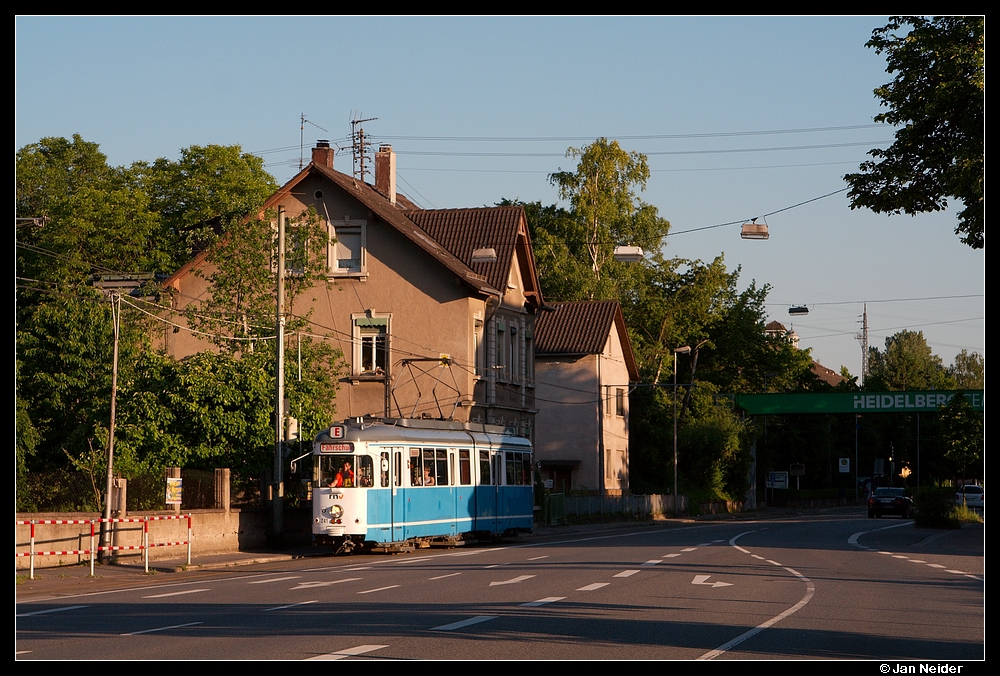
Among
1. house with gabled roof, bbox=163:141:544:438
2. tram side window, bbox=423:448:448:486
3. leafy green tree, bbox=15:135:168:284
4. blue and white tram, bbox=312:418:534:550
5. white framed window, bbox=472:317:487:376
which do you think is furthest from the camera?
white framed window, bbox=472:317:487:376

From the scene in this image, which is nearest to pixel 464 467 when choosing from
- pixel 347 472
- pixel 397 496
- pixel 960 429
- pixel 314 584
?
pixel 397 496

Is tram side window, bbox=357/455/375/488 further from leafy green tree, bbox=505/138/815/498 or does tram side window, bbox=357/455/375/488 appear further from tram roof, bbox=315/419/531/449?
leafy green tree, bbox=505/138/815/498

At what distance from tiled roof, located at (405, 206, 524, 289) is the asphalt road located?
67.9 feet

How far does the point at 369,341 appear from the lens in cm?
4700

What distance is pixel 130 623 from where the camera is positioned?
15.1 m

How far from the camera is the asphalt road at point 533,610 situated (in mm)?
12562

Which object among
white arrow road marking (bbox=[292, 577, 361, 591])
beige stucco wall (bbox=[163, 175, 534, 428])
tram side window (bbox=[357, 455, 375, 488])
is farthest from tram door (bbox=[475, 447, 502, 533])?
white arrow road marking (bbox=[292, 577, 361, 591])

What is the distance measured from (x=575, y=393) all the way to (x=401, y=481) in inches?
1225

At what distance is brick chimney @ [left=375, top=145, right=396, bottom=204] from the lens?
55094 mm

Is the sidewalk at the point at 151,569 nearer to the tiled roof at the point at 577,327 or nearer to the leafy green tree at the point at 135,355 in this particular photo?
the leafy green tree at the point at 135,355

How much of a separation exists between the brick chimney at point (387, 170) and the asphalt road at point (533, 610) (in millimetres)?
27629

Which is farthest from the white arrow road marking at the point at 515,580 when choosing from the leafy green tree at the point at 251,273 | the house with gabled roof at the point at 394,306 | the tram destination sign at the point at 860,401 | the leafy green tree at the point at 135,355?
the tram destination sign at the point at 860,401

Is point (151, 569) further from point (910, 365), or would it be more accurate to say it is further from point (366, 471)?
point (910, 365)

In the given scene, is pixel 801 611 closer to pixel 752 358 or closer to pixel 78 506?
pixel 78 506
